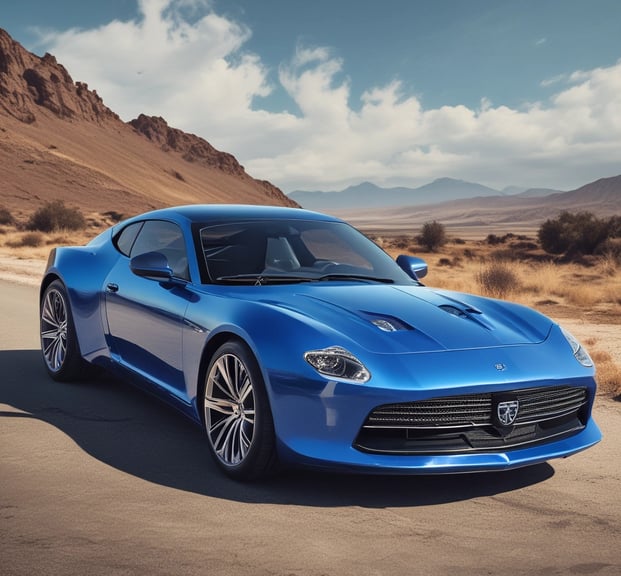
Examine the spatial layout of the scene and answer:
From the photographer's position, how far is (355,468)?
3.95 metres

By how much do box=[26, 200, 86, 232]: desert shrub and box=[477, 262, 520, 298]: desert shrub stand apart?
98.5 ft

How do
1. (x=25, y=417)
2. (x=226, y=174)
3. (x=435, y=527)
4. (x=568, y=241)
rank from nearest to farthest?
(x=435, y=527), (x=25, y=417), (x=568, y=241), (x=226, y=174)

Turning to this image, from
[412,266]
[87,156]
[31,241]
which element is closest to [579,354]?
Answer: [412,266]

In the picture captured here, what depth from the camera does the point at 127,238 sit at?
6.51 metres

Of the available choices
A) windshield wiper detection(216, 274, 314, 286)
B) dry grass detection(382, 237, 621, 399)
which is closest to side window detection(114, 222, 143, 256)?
windshield wiper detection(216, 274, 314, 286)

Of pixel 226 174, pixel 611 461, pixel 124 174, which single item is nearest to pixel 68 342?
pixel 611 461

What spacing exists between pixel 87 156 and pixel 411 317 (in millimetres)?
112926

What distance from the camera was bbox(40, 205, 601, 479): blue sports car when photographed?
394 centimetres

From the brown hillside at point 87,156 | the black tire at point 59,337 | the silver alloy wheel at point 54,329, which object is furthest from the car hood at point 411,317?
the brown hillside at point 87,156

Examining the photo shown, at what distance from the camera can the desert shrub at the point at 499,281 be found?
18.9 m

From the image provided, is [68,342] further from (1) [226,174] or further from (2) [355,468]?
(1) [226,174]

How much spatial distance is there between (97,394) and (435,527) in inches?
140

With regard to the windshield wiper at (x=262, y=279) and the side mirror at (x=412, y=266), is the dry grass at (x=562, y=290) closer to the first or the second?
the side mirror at (x=412, y=266)

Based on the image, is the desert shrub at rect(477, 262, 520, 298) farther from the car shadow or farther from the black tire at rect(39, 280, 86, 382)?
the car shadow
